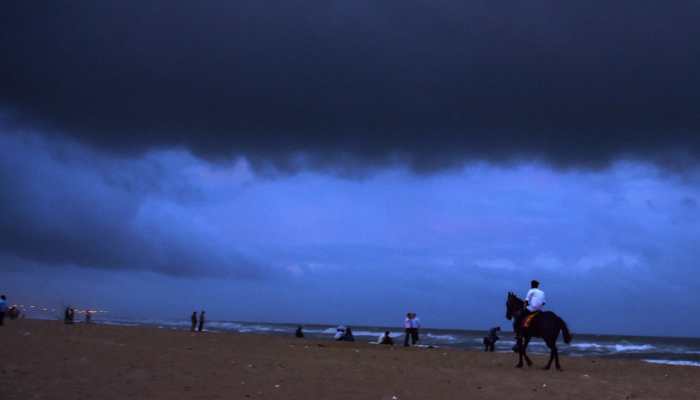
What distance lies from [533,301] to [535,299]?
128 millimetres

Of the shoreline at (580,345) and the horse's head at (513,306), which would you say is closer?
the horse's head at (513,306)

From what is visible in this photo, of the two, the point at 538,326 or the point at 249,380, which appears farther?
the point at 538,326

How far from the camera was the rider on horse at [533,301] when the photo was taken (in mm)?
21141

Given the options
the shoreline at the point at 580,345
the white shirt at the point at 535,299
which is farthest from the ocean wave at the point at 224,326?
the white shirt at the point at 535,299

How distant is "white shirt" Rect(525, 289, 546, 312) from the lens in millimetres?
21156

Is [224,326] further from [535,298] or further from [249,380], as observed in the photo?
[249,380]

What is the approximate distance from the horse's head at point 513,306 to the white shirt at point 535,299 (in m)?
0.76

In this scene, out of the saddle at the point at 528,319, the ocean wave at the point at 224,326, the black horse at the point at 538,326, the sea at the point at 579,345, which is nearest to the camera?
the black horse at the point at 538,326

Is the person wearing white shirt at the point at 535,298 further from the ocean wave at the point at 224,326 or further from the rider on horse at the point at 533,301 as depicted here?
the ocean wave at the point at 224,326

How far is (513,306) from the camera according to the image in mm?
22312

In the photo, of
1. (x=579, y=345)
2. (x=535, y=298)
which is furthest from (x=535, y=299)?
(x=579, y=345)

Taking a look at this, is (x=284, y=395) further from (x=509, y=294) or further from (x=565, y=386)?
(x=509, y=294)

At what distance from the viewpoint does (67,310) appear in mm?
56094

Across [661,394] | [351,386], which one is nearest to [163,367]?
[351,386]
